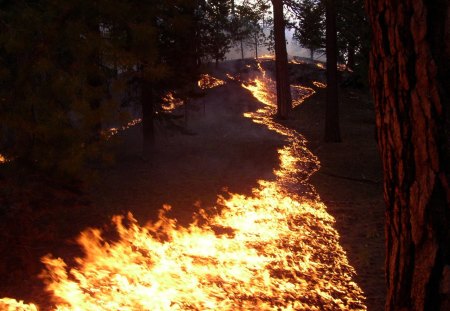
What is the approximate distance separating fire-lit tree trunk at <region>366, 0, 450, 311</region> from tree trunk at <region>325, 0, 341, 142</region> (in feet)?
53.8

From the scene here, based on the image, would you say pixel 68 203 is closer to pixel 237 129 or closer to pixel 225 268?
pixel 225 268

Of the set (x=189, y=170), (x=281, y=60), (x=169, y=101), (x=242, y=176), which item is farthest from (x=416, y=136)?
(x=281, y=60)

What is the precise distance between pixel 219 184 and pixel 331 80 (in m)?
8.02

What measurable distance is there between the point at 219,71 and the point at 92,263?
116ft

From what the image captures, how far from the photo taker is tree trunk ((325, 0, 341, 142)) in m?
18.1

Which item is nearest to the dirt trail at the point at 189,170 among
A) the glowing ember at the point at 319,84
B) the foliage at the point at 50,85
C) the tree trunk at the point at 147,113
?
the tree trunk at the point at 147,113

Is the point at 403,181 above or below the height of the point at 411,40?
below

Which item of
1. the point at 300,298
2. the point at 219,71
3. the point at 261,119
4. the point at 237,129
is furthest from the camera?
the point at 219,71

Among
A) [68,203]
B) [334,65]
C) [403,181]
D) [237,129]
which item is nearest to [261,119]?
[237,129]

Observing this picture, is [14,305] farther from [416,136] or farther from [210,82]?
[210,82]

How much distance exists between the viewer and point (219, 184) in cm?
1321

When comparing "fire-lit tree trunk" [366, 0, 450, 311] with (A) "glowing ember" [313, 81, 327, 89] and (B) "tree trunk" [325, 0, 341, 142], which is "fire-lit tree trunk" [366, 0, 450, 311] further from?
(A) "glowing ember" [313, 81, 327, 89]

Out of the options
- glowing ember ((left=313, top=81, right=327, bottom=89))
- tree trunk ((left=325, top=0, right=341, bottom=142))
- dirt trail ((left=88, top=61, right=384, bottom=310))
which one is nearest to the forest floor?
dirt trail ((left=88, top=61, right=384, bottom=310))

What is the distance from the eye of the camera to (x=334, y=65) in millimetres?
18547
